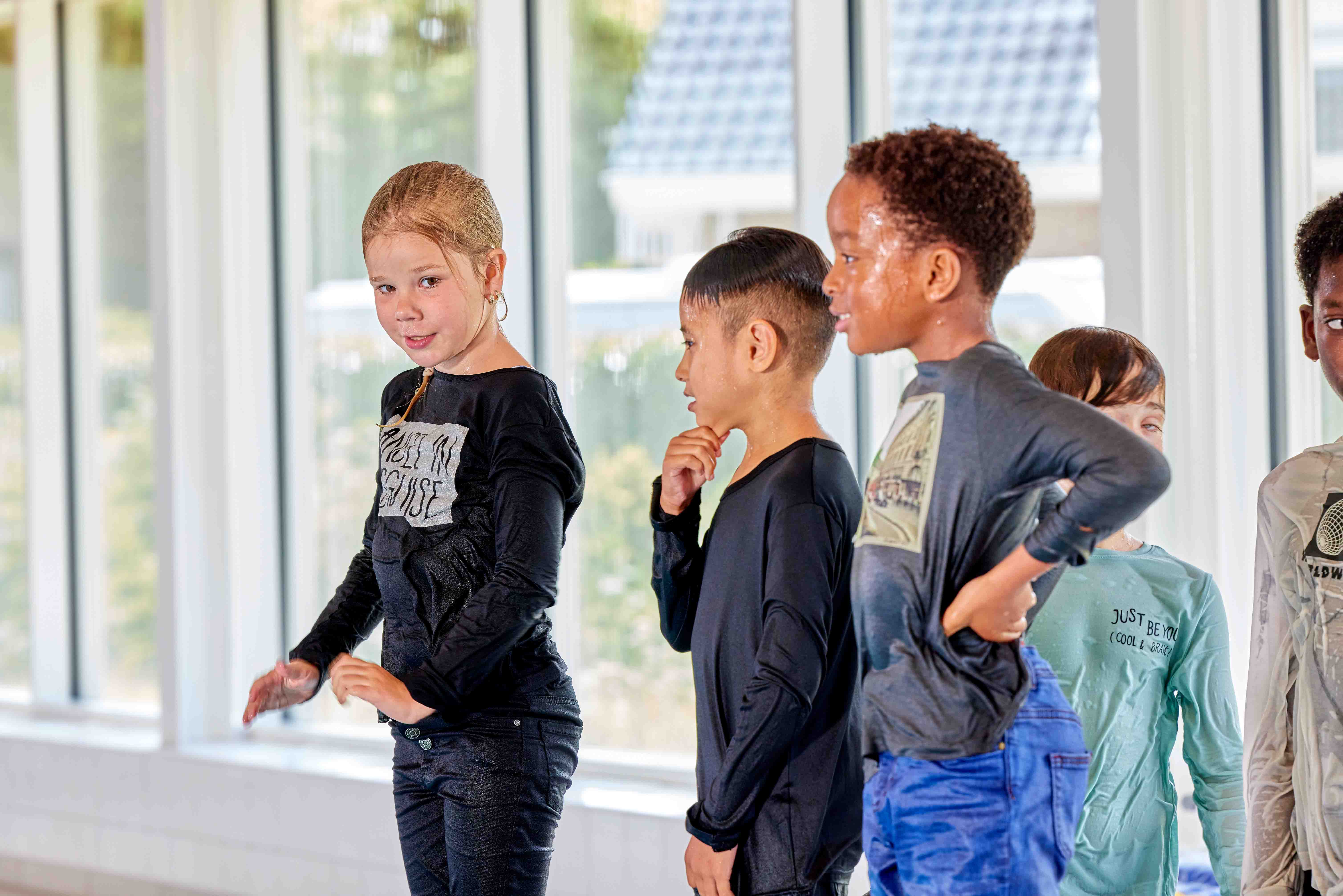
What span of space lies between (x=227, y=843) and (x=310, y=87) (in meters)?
2.14

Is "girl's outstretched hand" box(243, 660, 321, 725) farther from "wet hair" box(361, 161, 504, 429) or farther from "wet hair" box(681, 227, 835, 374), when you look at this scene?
"wet hair" box(681, 227, 835, 374)

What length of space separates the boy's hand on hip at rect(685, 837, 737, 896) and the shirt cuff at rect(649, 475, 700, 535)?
0.35 meters

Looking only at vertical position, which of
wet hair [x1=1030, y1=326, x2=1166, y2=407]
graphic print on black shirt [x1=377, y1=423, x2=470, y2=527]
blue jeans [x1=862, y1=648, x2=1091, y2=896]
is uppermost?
wet hair [x1=1030, y1=326, x2=1166, y2=407]

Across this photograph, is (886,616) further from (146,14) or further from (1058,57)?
(146,14)

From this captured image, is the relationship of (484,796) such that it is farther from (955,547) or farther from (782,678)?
(955,547)

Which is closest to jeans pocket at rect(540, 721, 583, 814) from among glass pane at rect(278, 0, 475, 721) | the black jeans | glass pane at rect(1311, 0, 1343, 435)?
the black jeans

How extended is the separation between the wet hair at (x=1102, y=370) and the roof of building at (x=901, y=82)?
0.98 metres

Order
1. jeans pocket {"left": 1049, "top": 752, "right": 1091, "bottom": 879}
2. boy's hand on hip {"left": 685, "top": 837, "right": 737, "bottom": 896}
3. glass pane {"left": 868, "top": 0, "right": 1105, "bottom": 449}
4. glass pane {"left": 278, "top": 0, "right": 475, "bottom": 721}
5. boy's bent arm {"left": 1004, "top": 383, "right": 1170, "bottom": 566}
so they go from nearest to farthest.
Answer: boy's bent arm {"left": 1004, "top": 383, "right": 1170, "bottom": 566}
jeans pocket {"left": 1049, "top": 752, "right": 1091, "bottom": 879}
boy's hand on hip {"left": 685, "top": 837, "right": 737, "bottom": 896}
glass pane {"left": 868, "top": 0, "right": 1105, "bottom": 449}
glass pane {"left": 278, "top": 0, "right": 475, "bottom": 721}

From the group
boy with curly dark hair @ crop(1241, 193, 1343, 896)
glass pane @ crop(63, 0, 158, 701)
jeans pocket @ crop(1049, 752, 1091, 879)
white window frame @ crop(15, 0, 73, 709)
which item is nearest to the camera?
jeans pocket @ crop(1049, 752, 1091, 879)

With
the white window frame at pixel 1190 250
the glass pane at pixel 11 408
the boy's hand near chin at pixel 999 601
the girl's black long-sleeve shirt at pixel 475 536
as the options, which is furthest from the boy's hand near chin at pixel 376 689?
the glass pane at pixel 11 408

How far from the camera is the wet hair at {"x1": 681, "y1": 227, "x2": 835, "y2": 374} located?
4.52 ft

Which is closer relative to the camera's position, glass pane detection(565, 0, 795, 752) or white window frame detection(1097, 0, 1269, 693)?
white window frame detection(1097, 0, 1269, 693)

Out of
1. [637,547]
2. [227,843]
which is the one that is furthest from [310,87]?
[227,843]

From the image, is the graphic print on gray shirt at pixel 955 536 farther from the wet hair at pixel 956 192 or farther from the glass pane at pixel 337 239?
the glass pane at pixel 337 239
